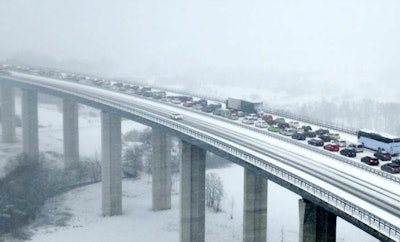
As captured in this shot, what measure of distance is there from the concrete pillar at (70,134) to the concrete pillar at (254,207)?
141ft

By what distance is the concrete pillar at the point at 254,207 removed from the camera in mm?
38156

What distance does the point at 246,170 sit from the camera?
3834cm

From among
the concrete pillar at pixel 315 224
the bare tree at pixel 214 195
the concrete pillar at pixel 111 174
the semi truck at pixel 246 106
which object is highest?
the semi truck at pixel 246 106

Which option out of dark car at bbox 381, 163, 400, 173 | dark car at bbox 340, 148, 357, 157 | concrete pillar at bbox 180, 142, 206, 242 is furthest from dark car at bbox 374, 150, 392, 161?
concrete pillar at bbox 180, 142, 206, 242

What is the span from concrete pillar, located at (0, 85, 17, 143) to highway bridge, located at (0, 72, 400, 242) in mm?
11258

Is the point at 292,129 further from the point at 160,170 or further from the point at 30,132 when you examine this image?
the point at 30,132

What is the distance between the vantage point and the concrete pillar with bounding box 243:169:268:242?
38156 mm

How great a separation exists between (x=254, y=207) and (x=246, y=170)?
2.70 m

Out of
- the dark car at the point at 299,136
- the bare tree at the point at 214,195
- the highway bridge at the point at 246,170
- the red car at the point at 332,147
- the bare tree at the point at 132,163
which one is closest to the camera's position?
the highway bridge at the point at 246,170

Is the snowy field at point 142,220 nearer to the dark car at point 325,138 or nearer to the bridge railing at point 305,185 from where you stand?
the bridge railing at point 305,185

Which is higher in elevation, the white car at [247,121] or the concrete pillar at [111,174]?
the white car at [247,121]

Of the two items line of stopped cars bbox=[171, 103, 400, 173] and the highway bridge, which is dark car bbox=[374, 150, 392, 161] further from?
the highway bridge

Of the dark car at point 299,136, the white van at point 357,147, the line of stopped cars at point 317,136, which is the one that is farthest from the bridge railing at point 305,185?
the white van at point 357,147

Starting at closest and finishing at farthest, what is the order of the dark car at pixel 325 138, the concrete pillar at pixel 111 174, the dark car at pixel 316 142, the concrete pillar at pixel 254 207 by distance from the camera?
1. the concrete pillar at pixel 254 207
2. the dark car at pixel 316 142
3. the dark car at pixel 325 138
4. the concrete pillar at pixel 111 174
